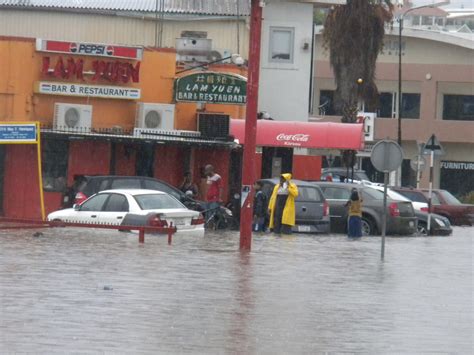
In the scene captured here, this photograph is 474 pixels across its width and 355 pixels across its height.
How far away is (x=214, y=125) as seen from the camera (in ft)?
121

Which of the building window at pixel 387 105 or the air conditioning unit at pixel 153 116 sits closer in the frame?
the air conditioning unit at pixel 153 116

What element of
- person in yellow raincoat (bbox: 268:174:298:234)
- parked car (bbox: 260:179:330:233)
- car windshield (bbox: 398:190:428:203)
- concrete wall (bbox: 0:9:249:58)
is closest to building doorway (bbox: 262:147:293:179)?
car windshield (bbox: 398:190:428:203)

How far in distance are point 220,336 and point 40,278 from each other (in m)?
5.43

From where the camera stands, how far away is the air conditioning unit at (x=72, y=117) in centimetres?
3472

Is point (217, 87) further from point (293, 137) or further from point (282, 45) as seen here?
point (282, 45)

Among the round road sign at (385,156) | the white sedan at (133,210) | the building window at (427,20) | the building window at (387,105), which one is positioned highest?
the building window at (427,20)

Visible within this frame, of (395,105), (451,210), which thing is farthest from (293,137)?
(395,105)

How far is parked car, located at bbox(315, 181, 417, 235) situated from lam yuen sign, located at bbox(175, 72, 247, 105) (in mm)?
3400

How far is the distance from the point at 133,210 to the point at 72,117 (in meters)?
8.60

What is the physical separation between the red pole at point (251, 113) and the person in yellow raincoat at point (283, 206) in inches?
282

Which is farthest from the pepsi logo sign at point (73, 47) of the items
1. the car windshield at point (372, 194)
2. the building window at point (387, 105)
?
the building window at point (387, 105)

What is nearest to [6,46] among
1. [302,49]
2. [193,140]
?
[193,140]

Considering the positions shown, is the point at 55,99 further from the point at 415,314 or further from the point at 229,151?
the point at 415,314

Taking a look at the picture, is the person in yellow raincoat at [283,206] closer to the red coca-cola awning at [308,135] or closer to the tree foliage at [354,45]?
the red coca-cola awning at [308,135]
